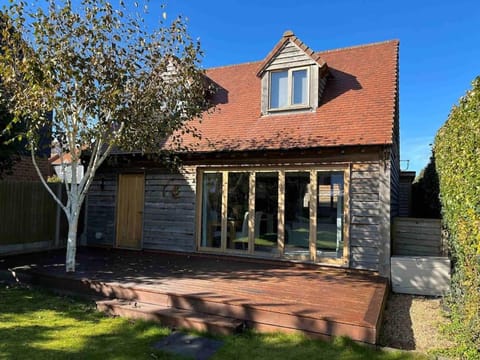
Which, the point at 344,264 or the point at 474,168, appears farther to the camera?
Answer: the point at 344,264

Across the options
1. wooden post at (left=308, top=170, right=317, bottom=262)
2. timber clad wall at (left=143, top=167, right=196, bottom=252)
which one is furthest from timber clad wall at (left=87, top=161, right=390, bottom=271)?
wooden post at (left=308, top=170, right=317, bottom=262)

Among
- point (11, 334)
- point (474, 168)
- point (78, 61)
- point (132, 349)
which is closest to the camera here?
point (474, 168)

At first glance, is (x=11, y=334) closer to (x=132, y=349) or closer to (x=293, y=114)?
(x=132, y=349)

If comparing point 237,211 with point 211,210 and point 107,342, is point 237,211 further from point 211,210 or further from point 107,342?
point 107,342

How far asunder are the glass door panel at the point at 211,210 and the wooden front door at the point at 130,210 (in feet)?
6.63

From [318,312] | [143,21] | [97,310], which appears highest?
[143,21]

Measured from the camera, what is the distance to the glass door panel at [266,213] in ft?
26.6

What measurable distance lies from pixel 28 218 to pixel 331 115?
8401 millimetres

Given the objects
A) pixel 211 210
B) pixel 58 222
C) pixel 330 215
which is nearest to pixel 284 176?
pixel 330 215

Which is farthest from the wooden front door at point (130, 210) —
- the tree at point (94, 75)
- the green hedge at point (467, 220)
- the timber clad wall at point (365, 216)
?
the green hedge at point (467, 220)

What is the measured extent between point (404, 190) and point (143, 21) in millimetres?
11650

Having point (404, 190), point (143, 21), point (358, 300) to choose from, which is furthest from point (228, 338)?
point (404, 190)

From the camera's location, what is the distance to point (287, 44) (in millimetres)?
9102

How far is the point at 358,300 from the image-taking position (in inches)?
203
